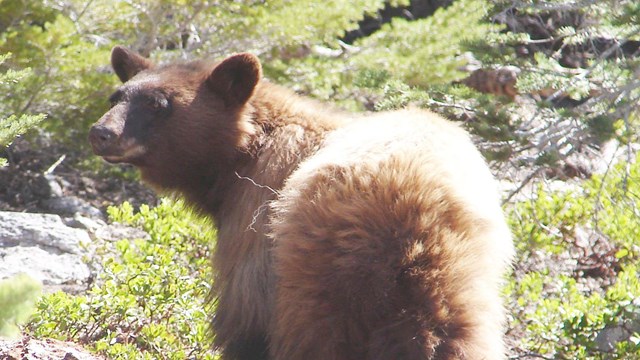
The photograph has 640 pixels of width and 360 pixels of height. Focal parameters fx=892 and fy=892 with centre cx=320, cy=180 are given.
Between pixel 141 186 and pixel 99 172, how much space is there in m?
0.43

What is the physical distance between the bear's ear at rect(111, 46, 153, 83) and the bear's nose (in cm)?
83

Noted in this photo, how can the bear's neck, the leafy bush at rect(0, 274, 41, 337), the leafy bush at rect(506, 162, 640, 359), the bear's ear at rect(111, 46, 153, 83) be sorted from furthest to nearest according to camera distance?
1. the bear's ear at rect(111, 46, 153, 83)
2. the leafy bush at rect(506, 162, 640, 359)
3. the bear's neck
4. the leafy bush at rect(0, 274, 41, 337)

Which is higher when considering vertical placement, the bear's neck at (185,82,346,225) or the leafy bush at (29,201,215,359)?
the bear's neck at (185,82,346,225)

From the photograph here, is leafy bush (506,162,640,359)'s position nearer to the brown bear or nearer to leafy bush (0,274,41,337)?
the brown bear

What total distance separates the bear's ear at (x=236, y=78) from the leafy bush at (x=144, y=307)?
2.48ft

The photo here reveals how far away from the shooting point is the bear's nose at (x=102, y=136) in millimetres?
4688

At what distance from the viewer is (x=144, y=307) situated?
5492mm

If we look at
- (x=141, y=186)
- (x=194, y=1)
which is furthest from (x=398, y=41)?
(x=141, y=186)

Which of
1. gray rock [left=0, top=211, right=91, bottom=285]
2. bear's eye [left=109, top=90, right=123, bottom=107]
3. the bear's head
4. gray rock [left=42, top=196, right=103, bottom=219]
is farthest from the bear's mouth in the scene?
gray rock [left=42, top=196, right=103, bottom=219]

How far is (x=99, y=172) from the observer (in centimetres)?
877

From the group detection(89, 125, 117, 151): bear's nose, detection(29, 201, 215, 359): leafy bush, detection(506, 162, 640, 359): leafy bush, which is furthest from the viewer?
detection(506, 162, 640, 359): leafy bush

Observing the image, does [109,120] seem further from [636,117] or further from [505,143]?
[636,117]

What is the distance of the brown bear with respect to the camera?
3.50m

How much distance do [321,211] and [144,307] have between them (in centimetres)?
217
